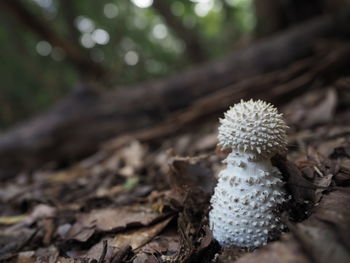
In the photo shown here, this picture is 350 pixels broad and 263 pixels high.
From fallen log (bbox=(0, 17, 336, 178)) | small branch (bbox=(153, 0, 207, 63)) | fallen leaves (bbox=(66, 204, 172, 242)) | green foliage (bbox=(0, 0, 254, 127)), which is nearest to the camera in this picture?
fallen leaves (bbox=(66, 204, 172, 242))

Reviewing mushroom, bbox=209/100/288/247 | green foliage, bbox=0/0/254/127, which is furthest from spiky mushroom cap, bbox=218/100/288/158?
green foliage, bbox=0/0/254/127

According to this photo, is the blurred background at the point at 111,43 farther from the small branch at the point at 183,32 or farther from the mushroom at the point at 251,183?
the mushroom at the point at 251,183

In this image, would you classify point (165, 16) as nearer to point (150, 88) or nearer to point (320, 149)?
point (150, 88)

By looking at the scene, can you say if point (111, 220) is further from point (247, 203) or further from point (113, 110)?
point (113, 110)

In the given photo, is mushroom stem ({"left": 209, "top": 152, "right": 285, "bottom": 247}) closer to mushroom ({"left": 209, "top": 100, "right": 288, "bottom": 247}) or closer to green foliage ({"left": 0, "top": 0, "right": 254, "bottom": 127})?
mushroom ({"left": 209, "top": 100, "right": 288, "bottom": 247})

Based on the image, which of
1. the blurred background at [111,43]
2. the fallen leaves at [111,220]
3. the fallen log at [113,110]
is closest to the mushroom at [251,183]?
the fallen leaves at [111,220]

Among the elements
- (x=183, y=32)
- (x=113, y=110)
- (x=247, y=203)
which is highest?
(x=183, y=32)

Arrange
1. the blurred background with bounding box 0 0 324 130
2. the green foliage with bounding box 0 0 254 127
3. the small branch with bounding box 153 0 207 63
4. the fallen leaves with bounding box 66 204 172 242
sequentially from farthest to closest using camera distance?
the green foliage with bounding box 0 0 254 127
the blurred background with bounding box 0 0 324 130
the small branch with bounding box 153 0 207 63
the fallen leaves with bounding box 66 204 172 242

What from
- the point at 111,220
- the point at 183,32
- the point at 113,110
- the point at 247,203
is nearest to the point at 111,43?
the point at 183,32
